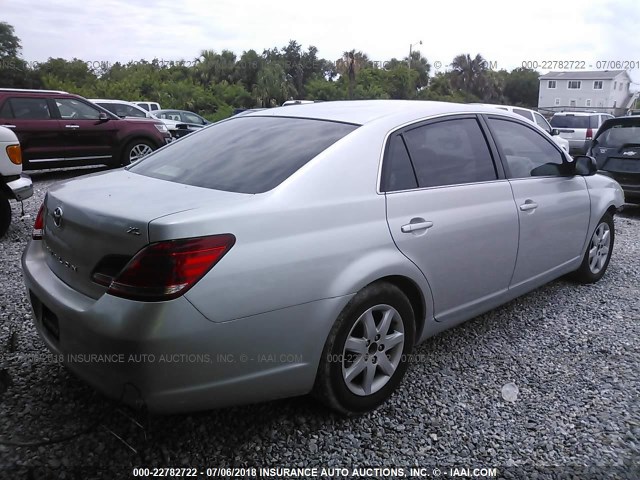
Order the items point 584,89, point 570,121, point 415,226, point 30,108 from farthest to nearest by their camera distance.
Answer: point 584,89 < point 570,121 < point 30,108 < point 415,226

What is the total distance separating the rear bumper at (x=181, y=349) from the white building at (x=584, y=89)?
6480 centimetres

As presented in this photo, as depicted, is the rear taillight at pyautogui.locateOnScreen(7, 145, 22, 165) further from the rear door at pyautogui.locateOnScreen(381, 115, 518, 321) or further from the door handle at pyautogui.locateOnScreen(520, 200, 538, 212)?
the door handle at pyautogui.locateOnScreen(520, 200, 538, 212)

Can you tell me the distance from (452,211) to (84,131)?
8.93 m

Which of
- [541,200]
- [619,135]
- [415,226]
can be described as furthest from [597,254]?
[619,135]

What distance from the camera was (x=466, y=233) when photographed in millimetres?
3043

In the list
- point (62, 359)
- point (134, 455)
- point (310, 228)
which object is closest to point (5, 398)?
point (62, 359)

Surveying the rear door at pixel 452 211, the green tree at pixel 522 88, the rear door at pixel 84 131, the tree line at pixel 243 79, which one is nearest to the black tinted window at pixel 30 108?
the rear door at pixel 84 131

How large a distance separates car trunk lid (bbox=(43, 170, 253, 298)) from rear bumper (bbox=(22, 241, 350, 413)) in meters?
0.12

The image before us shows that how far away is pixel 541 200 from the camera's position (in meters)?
3.71

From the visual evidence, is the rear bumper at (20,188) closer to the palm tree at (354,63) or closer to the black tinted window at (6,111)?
the black tinted window at (6,111)

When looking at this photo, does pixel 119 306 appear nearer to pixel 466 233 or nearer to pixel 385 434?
pixel 385 434

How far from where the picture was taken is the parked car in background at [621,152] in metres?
8.09

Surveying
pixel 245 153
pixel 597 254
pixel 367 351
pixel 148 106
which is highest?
pixel 245 153

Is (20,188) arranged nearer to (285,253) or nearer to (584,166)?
(285,253)
